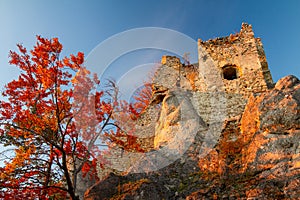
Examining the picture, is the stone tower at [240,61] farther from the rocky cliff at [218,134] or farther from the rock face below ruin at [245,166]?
the rock face below ruin at [245,166]

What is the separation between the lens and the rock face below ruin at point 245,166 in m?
5.23

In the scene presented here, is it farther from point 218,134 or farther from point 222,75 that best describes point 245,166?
point 222,75

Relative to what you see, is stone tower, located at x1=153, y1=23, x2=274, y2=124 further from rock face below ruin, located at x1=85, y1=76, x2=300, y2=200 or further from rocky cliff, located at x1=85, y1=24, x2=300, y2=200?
rock face below ruin, located at x1=85, y1=76, x2=300, y2=200

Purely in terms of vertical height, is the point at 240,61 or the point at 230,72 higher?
the point at 240,61

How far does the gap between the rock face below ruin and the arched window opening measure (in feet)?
14.5

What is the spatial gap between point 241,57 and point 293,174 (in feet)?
27.9

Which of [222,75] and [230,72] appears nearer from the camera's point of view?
[222,75]

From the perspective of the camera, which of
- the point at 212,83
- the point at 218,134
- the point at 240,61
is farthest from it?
Answer: the point at 240,61

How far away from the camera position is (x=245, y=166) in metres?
6.16

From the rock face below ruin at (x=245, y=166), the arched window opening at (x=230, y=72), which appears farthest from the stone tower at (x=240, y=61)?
the rock face below ruin at (x=245, y=166)

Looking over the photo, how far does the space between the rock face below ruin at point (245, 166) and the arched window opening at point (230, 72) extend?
4.41m

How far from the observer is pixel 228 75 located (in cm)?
1280

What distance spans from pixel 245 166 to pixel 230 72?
25.1 feet

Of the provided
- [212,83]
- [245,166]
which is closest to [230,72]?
[212,83]
